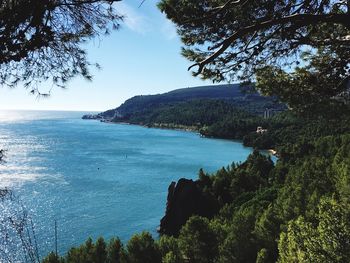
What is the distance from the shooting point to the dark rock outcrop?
52397mm

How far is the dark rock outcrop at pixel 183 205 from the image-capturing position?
52.4 metres

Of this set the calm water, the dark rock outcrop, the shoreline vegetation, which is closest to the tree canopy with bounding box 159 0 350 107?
the shoreline vegetation

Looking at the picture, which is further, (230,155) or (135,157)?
(230,155)

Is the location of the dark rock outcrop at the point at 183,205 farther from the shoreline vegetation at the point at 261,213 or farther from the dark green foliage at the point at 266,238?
the dark green foliage at the point at 266,238

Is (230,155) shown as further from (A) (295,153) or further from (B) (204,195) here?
(B) (204,195)

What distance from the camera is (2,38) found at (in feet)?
22.6

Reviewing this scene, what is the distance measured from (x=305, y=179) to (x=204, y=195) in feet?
59.1

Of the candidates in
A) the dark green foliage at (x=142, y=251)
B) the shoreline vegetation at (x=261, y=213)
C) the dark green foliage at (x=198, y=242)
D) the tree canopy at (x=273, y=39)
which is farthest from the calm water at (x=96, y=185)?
the tree canopy at (x=273, y=39)

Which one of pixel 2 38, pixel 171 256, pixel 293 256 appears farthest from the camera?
pixel 171 256

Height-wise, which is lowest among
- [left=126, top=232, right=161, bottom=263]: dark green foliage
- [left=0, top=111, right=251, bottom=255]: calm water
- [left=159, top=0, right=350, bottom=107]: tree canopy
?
[left=0, top=111, right=251, bottom=255]: calm water

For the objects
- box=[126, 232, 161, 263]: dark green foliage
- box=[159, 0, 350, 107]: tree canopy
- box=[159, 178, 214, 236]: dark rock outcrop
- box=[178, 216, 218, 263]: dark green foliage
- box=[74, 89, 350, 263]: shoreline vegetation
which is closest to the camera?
box=[159, 0, 350, 107]: tree canopy

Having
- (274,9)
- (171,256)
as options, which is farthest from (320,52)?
(171,256)

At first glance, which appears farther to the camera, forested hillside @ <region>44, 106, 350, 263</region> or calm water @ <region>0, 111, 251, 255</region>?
calm water @ <region>0, 111, 251, 255</region>

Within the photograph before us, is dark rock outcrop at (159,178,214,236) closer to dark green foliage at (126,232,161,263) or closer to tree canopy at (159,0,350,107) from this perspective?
dark green foliage at (126,232,161,263)
